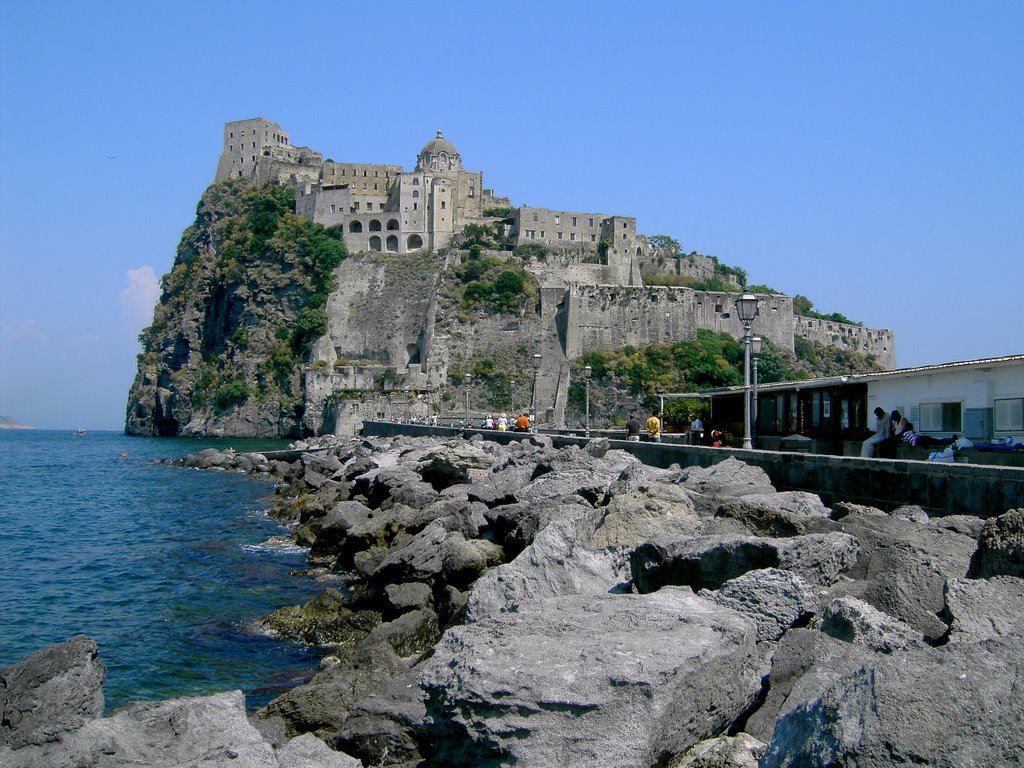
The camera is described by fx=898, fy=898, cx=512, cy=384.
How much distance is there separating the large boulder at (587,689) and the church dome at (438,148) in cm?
7982

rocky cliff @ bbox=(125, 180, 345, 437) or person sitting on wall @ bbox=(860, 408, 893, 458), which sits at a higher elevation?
rocky cliff @ bbox=(125, 180, 345, 437)

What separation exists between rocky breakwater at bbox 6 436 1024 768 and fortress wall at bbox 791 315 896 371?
62.8 m

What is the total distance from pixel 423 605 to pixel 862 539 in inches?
233

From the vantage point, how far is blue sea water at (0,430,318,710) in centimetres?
1111

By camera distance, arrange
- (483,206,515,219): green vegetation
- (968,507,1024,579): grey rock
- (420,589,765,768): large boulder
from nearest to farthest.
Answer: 1. (420,589,765,768): large boulder
2. (968,507,1024,579): grey rock
3. (483,206,515,219): green vegetation

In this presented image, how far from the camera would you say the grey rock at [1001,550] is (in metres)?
5.50

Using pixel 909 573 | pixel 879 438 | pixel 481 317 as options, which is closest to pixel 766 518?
→ pixel 909 573

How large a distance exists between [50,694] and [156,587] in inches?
398

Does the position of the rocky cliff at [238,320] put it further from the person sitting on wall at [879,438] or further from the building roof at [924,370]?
the person sitting on wall at [879,438]

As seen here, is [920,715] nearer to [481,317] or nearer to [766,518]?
[766,518]

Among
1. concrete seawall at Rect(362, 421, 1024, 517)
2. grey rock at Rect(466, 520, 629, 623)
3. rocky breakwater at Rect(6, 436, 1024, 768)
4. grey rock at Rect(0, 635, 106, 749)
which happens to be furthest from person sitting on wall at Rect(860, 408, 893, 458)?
grey rock at Rect(0, 635, 106, 749)

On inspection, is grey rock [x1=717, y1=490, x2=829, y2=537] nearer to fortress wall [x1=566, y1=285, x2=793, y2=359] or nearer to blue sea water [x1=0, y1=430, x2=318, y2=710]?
blue sea water [x1=0, y1=430, x2=318, y2=710]

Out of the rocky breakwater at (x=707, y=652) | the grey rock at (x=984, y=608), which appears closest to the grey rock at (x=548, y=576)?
the rocky breakwater at (x=707, y=652)

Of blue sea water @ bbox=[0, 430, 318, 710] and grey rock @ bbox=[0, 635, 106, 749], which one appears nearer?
grey rock @ bbox=[0, 635, 106, 749]
